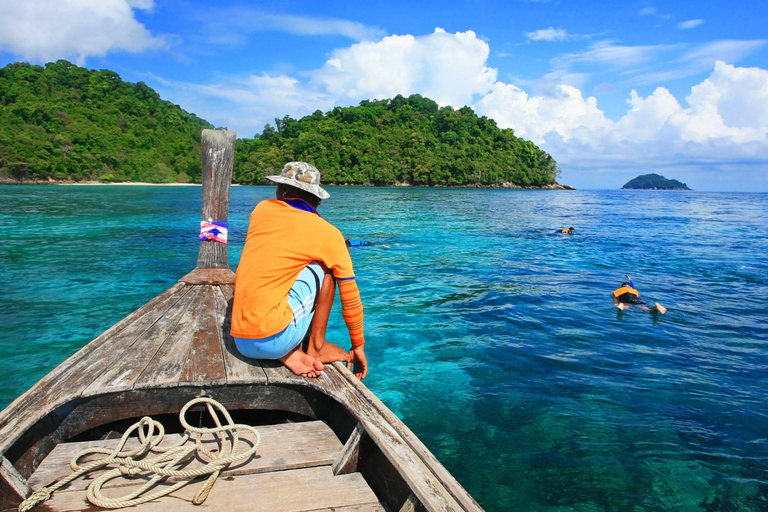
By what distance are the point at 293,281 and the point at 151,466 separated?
4.30 feet

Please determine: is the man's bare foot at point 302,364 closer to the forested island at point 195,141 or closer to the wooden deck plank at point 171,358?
the wooden deck plank at point 171,358

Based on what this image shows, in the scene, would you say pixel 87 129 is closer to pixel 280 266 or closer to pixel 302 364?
pixel 280 266

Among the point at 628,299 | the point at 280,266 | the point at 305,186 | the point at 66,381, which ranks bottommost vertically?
the point at 628,299

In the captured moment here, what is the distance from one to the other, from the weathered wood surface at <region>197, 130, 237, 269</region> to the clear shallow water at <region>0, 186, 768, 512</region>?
2.36m

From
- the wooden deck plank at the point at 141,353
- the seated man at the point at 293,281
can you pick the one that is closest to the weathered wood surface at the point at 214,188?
the wooden deck plank at the point at 141,353

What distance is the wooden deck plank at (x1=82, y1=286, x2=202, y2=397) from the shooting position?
9.34ft

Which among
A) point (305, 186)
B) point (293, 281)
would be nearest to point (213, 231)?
point (305, 186)

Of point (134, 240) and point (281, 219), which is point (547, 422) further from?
point (134, 240)

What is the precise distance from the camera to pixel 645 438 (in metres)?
4.66

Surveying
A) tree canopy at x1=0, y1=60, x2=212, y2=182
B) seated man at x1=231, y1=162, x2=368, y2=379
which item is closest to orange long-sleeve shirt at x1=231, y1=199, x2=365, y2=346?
seated man at x1=231, y1=162, x2=368, y2=379

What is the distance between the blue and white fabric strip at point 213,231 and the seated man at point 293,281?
3.48 metres

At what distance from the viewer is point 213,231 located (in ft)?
21.5

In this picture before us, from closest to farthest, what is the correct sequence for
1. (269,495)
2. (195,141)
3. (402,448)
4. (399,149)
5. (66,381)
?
(269,495), (402,448), (66,381), (399,149), (195,141)

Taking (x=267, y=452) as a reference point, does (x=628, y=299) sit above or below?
below
